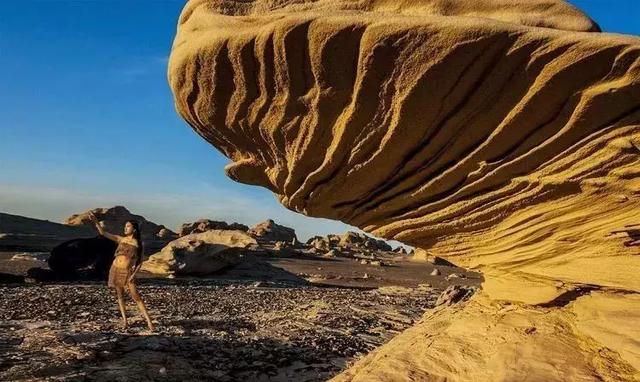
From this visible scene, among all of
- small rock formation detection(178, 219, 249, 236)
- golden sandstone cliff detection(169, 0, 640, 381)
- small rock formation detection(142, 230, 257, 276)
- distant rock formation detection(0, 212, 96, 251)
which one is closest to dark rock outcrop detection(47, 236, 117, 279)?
small rock formation detection(142, 230, 257, 276)

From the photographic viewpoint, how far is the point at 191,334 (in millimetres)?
11141

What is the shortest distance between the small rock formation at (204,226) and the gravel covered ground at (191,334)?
28.2 meters

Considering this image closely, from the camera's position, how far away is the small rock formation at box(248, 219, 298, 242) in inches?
2074

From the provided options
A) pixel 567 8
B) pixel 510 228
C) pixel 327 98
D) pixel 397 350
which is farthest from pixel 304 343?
pixel 567 8

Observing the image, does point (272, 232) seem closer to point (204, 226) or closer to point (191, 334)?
point (204, 226)

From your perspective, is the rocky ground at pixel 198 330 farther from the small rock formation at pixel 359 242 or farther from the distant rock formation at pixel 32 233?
the small rock formation at pixel 359 242

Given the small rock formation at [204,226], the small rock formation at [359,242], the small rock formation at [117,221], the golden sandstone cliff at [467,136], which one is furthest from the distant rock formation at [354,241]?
the golden sandstone cliff at [467,136]

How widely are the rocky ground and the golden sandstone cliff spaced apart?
390 cm

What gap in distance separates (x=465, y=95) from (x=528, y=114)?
0.54 m

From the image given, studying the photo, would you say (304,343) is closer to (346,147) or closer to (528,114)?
(346,147)

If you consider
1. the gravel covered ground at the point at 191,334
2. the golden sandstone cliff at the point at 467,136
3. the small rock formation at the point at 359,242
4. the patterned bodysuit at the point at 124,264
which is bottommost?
the gravel covered ground at the point at 191,334

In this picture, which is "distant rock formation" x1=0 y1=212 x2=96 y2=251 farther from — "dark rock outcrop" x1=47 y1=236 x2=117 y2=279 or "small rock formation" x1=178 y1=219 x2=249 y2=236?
"dark rock outcrop" x1=47 y1=236 x2=117 y2=279

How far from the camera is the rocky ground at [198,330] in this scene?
8.68 meters

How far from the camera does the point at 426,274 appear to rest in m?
33.3
